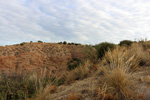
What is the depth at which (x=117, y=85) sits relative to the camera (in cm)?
303

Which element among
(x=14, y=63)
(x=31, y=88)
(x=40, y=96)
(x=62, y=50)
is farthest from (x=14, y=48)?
(x=40, y=96)

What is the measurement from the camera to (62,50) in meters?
24.6

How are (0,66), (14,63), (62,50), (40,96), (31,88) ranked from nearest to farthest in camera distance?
(40,96)
(31,88)
(0,66)
(14,63)
(62,50)

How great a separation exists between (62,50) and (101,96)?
21817mm

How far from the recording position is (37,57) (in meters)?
20.4

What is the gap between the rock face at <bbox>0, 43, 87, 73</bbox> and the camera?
17.7 m

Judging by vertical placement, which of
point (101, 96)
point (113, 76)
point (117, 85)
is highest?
point (113, 76)

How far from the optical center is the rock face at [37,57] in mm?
17688

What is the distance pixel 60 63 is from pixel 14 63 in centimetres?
691

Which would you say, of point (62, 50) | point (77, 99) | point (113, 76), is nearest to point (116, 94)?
point (113, 76)

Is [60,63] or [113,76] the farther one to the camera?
[60,63]

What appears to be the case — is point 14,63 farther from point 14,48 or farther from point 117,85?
point 117,85

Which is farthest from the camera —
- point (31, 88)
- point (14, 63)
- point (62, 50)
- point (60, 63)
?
point (62, 50)

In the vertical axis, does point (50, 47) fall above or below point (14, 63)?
above
